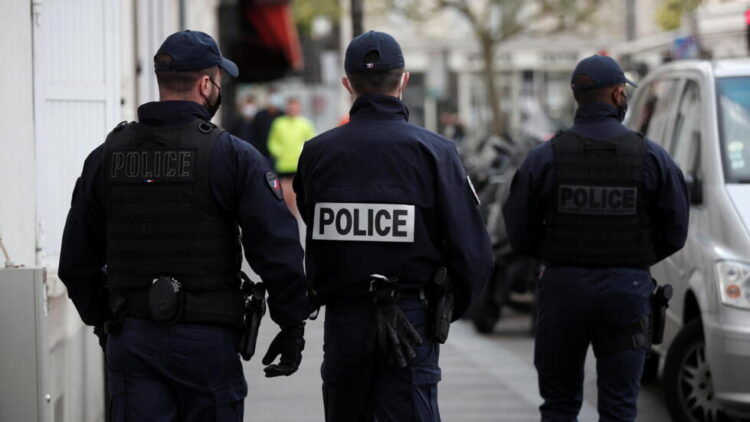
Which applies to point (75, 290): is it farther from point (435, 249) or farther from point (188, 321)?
point (435, 249)

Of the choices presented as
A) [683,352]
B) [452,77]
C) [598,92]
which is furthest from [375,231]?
[452,77]

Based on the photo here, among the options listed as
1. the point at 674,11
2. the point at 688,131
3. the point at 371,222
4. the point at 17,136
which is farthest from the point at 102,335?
the point at 674,11

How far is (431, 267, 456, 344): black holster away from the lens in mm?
4426

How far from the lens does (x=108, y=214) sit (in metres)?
4.30

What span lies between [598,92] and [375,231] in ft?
5.13

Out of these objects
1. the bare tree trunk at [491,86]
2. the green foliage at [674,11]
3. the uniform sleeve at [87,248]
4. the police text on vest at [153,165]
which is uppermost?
the green foliage at [674,11]

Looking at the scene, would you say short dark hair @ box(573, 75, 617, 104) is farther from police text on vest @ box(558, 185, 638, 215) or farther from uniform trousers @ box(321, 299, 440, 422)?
uniform trousers @ box(321, 299, 440, 422)

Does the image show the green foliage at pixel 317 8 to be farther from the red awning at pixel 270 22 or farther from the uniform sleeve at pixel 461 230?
the uniform sleeve at pixel 461 230

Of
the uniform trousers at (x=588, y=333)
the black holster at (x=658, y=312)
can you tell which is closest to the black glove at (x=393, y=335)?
the uniform trousers at (x=588, y=333)

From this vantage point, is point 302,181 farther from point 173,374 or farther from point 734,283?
point 734,283

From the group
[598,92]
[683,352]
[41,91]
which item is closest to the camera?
[598,92]

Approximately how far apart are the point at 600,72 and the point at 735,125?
189 centimetres

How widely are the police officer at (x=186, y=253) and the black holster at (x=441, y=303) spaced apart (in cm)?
45

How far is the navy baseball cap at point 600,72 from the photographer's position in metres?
5.53
